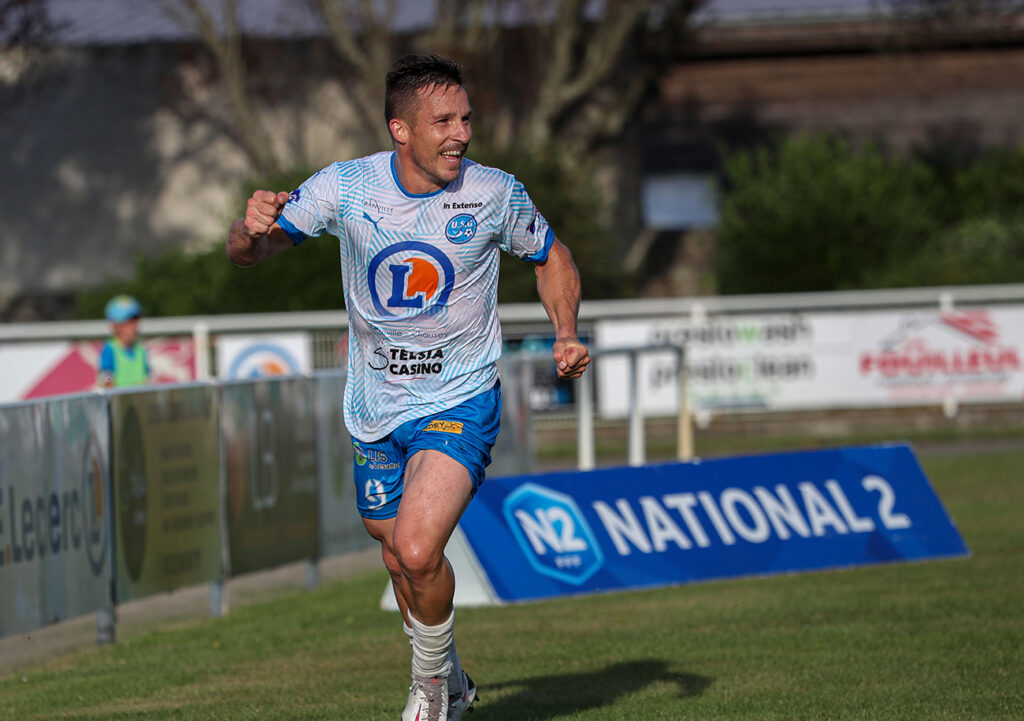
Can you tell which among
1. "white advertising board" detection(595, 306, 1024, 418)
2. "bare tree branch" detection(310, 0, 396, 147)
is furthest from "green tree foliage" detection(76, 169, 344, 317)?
"white advertising board" detection(595, 306, 1024, 418)

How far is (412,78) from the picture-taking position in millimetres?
5613

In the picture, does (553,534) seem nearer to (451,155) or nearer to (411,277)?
(411,277)

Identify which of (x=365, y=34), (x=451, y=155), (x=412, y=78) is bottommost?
(x=451, y=155)

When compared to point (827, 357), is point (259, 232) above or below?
above

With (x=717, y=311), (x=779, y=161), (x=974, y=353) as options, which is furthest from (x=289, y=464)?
(x=779, y=161)

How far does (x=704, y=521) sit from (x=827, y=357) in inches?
477

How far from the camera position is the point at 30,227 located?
35000 mm

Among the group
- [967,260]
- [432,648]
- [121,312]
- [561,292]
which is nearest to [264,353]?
[121,312]

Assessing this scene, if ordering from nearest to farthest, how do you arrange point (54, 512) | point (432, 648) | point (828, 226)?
point (432, 648) < point (54, 512) < point (828, 226)

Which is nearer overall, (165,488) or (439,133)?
(439,133)

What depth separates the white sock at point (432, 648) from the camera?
5531 millimetres

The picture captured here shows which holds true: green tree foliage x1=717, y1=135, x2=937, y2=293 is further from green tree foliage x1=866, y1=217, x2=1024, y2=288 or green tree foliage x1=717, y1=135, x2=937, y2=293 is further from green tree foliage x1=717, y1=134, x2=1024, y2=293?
green tree foliage x1=866, y1=217, x2=1024, y2=288

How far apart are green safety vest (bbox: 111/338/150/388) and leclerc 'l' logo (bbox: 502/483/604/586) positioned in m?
4.31

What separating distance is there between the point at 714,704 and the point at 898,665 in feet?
3.92
